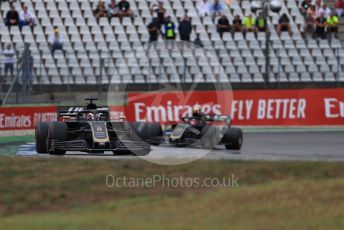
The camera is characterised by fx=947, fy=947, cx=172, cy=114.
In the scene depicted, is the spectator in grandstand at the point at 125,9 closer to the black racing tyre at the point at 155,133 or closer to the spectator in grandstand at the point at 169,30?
the spectator in grandstand at the point at 169,30

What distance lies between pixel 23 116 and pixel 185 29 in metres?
7.02

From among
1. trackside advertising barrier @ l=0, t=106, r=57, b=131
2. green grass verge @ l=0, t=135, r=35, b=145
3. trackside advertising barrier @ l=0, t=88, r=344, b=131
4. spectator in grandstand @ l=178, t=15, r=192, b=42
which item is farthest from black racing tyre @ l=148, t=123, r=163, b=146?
spectator in grandstand @ l=178, t=15, r=192, b=42

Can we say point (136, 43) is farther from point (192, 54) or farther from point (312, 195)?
point (312, 195)

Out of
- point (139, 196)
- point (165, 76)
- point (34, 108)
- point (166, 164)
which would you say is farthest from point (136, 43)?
point (139, 196)

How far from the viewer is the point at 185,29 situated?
3184 centimetres

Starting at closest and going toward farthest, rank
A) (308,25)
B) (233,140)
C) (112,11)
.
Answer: (233,140) < (112,11) < (308,25)

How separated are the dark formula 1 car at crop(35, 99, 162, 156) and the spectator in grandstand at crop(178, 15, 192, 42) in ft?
44.6

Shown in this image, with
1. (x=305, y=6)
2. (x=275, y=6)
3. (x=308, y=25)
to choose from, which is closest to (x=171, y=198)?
A: (x=275, y=6)

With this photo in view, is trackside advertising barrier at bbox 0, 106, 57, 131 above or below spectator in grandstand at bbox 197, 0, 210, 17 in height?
below

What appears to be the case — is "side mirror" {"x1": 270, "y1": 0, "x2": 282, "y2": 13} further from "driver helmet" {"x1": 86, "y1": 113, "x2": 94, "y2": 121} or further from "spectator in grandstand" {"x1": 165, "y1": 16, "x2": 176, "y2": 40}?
"driver helmet" {"x1": 86, "y1": 113, "x2": 94, "y2": 121}

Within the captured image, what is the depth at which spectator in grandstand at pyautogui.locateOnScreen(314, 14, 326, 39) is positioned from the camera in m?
33.3

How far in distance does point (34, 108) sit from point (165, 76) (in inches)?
195

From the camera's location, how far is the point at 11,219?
10.8 m

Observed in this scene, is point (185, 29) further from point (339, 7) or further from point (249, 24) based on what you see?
point (339, 7)
